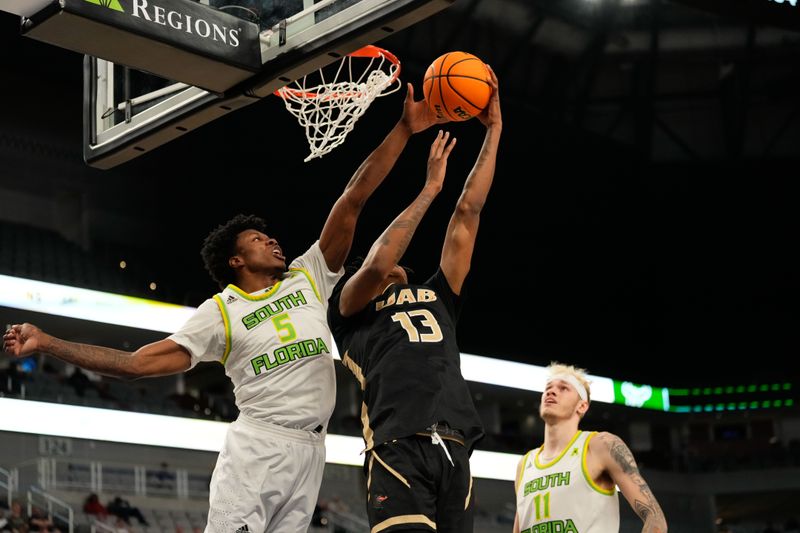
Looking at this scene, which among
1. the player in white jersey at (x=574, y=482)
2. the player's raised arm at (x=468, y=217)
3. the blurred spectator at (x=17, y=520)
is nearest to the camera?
the player's raised arm at (x=468, y=217)

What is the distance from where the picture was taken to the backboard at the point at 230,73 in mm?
4184

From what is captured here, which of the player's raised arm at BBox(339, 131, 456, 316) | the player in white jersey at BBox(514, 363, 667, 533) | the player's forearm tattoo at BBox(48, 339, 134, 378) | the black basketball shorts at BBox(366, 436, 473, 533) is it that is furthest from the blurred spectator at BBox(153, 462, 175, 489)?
the black basketball shorts at BBox(366, 436, 473, 533)

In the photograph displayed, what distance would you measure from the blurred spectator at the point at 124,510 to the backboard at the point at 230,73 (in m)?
11.8

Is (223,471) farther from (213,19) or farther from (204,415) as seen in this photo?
(204,415)

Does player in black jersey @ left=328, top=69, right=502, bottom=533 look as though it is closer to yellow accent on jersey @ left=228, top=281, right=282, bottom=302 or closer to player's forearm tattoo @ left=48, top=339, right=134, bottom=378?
yellow accent on jersey @ left=228, top=281, right=282, bottom=302

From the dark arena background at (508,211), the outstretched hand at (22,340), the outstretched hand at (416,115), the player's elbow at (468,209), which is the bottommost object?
the outstretched hand at (22,340)

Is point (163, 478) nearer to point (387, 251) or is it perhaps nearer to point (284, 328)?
point (284, 328)

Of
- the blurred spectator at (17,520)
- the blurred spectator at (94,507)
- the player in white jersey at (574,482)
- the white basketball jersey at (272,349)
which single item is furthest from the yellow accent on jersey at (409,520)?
the blurred spectator at (94,507)

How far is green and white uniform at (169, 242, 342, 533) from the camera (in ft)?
13.3

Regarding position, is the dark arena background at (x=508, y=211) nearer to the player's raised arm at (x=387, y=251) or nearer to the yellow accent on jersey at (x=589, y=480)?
the yellow accent on jersey at (x=589, y=480)

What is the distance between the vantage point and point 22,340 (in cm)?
363

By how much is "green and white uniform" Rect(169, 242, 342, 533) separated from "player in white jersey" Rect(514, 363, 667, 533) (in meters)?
1.35

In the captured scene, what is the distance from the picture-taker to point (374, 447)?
13.2 feet

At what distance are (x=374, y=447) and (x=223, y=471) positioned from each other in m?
0.61
